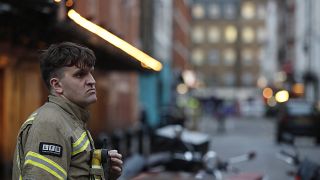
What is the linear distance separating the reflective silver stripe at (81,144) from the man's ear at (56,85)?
21 cm

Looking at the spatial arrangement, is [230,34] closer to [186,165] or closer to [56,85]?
[186,165]

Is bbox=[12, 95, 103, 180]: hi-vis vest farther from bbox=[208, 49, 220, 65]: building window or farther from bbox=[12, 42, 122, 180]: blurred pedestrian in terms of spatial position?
bbox=[208, 49, 220, 65]: building window

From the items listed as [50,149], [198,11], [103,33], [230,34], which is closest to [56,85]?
[50,149]

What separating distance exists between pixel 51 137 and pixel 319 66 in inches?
1673

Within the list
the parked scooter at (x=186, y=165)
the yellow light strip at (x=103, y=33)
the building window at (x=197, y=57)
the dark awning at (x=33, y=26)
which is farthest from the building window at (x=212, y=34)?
the yellow light strip at (x=103, y=33)

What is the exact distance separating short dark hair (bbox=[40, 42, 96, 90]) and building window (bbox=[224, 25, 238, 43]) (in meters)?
101

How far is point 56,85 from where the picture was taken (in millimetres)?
3137

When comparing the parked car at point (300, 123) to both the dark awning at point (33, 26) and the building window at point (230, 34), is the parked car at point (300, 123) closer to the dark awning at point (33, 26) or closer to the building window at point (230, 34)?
the dark awning at point (33, 26)

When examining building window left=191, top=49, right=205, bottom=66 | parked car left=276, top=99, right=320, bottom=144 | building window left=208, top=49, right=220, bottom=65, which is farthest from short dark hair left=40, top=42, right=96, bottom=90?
building window left=191, top=49, right=205, bottom=66

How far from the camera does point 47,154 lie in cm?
287

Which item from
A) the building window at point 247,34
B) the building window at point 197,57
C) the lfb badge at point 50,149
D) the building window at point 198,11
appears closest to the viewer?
the lfb badge at point 50,149

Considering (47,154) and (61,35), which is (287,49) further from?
(47,154)

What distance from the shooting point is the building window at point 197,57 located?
104438mm

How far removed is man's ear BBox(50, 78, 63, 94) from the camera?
313 centimetres
